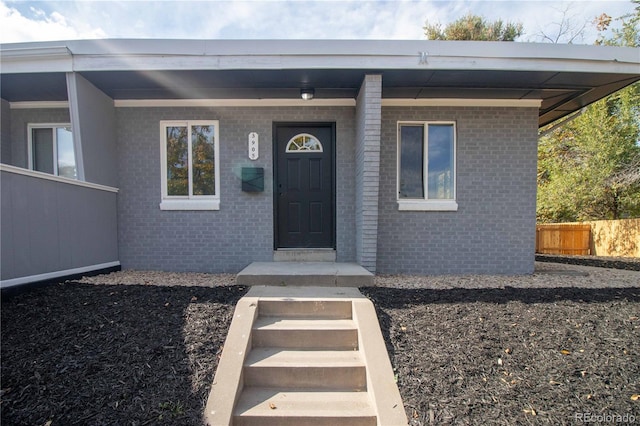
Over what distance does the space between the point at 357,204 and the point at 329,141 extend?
1.27 meters

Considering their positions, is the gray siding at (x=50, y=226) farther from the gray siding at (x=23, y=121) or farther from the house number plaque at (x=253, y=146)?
the house number plaque at (x=253, y=146)

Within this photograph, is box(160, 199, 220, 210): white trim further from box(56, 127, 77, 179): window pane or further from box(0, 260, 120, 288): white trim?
box(56, 127, 77, 179): window pane

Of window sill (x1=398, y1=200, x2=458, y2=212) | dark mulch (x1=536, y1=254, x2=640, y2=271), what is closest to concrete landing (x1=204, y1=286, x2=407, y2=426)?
window sill (x1=398, y1=200, x2=458, y2=212)

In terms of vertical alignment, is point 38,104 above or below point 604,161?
above

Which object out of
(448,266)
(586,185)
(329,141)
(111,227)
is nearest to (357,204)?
(329,141)

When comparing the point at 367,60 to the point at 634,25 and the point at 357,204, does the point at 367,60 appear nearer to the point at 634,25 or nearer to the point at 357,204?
the point at 357,204

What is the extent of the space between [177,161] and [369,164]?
11.1 feet

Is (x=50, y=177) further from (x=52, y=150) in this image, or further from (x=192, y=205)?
(x=52, y=150)

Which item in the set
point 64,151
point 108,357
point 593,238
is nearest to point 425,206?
point 108,357

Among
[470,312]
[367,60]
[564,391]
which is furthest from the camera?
[367,60]

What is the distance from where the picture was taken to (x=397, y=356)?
2.71 meters

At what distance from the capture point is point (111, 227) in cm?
546

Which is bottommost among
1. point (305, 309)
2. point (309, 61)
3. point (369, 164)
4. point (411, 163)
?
point (305, 309)

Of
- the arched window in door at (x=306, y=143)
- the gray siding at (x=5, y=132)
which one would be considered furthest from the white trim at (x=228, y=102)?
the gray siding at (x=5, y=132)
